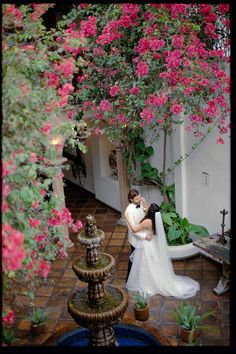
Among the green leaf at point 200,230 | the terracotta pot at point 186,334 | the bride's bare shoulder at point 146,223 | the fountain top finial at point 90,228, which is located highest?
the fountain top finial at point 90,228

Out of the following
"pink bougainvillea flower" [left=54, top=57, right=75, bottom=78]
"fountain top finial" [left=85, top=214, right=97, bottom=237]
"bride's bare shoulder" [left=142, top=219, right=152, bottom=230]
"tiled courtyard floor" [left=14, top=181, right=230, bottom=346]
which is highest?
"pink bougainvillea flower" [left=54, top=57, right=75, bottom=78]

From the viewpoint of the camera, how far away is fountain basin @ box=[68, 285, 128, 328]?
19.5 ft

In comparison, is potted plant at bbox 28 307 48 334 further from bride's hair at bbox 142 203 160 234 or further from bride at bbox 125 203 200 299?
bride's hair at bbox 142 203 160 234

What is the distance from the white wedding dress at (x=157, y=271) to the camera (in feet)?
27.1

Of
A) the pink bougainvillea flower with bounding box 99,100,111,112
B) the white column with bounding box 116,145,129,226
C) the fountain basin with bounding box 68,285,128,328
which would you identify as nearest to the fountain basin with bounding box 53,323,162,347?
the fountain basin with bounding box 68,285,128,328

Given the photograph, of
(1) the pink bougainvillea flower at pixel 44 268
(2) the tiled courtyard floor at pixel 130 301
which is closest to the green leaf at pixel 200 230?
(2) the tiled courtyard floor at pixel 130 301

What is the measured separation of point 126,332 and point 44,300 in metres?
1.89

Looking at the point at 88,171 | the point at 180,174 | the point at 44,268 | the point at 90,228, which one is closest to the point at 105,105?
the point at 180,174

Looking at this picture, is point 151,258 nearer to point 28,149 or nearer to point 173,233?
point 173,233

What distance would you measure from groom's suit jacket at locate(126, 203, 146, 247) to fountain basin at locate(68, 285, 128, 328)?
5.98 ft


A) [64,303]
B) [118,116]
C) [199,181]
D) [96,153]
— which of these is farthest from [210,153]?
[96,153]

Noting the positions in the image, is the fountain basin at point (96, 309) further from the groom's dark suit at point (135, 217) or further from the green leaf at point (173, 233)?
the green leaf at point (173, 233)
